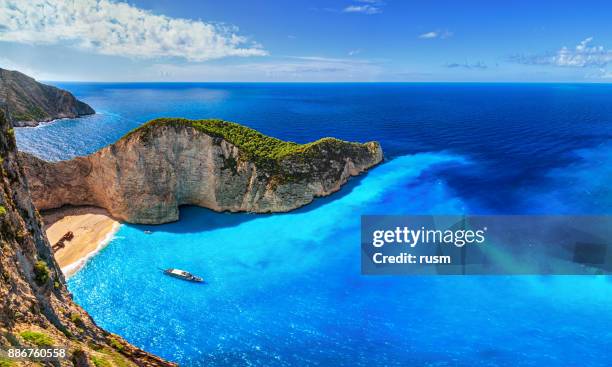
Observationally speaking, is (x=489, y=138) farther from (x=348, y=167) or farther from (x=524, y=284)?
(x=524, y=284)

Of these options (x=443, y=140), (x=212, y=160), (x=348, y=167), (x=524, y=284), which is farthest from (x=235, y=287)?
(x=443, y=140)

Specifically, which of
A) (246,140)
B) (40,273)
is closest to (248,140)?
(246,140)

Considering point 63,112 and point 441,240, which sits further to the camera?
point 63,112

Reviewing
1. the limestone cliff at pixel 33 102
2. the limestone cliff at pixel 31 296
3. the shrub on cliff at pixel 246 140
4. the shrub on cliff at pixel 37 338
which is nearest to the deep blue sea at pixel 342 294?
the shrub on cliff at pixel 246 140

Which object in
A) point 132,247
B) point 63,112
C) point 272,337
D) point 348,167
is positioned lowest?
point 272,337

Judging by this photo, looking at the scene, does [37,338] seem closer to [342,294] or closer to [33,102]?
[342,294]

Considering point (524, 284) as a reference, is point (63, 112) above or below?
above

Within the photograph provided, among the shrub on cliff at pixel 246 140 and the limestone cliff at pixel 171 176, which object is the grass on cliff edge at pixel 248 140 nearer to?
the shrub on cliff at pixel 246 140
